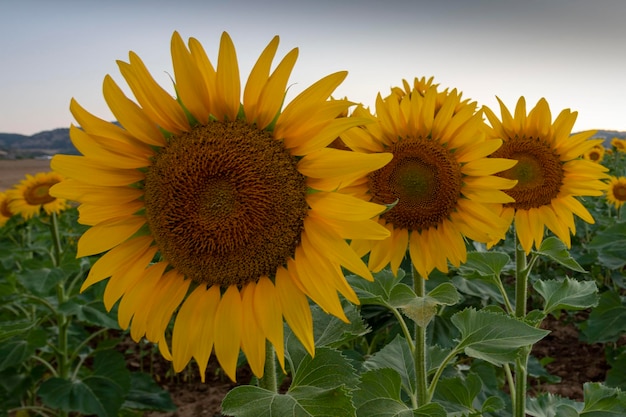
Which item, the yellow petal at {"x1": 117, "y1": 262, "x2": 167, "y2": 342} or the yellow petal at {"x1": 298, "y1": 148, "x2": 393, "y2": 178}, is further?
the yellow petal at {"x1": 117, "y1": 262, "x2": 167, "y2": 342}

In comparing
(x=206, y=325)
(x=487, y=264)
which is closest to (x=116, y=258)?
(x=206, y=325)

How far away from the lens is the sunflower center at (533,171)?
2.49m

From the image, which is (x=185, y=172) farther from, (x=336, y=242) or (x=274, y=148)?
(x=336, y=242)

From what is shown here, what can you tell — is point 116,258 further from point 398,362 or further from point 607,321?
point 607,321

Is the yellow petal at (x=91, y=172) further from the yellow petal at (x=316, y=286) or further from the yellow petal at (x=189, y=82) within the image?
the yellow petal at (x=316, y=286)

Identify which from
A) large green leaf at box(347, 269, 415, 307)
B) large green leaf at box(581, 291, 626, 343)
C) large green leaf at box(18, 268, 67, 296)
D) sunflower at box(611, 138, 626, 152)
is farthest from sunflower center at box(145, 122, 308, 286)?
sunflower at box(611, 138, 626, 152)

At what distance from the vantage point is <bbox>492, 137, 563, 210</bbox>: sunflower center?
2.49 m

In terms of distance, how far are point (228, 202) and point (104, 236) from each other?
1.04 ft

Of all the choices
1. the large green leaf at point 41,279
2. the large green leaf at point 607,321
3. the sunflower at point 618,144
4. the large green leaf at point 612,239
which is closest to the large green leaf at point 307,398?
the large green leaf at point 41,279

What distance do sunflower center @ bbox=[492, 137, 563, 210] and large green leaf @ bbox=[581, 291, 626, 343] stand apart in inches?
76.1

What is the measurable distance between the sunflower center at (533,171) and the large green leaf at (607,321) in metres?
1.93

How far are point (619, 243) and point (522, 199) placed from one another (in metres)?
1.76

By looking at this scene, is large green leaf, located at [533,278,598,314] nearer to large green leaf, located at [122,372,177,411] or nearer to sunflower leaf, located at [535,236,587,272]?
sunflower leaf, located at [535,236,587,272]

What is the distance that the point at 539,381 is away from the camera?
4414 mm
